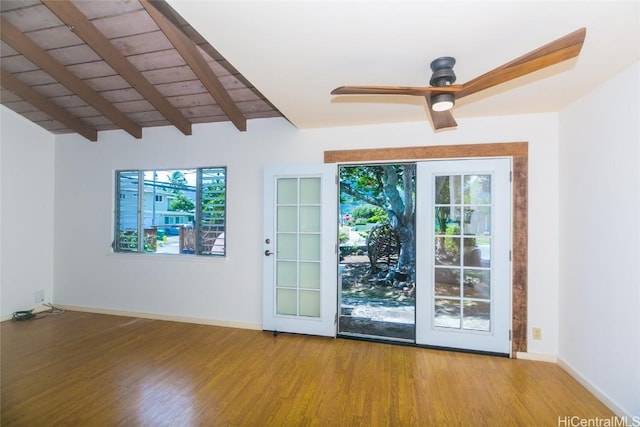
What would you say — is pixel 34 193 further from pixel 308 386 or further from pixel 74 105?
pixel 308 386

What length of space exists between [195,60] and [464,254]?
319cm

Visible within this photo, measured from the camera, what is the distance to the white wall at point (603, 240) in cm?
188

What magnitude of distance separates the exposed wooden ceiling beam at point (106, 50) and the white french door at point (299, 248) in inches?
55.2

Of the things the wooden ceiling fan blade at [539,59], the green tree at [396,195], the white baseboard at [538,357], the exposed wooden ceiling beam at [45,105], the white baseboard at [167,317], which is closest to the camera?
the wooden ceiling fan blade at [539,59]

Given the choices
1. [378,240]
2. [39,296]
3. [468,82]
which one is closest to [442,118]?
[468,82]

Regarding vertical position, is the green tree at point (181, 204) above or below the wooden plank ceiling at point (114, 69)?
below

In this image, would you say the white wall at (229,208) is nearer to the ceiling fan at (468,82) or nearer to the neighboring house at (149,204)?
the neighboring house at (149,204)

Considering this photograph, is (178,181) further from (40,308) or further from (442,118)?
(442,118)

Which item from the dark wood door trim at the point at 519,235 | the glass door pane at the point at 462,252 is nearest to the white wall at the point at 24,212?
the glass door pane at the point at 462,252

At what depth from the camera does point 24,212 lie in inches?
155

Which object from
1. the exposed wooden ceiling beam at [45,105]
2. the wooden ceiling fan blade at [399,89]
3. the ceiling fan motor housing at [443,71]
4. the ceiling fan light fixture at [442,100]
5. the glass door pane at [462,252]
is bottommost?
the glass door pane at [462,252]

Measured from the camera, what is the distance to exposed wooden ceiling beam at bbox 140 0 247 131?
2.17 m

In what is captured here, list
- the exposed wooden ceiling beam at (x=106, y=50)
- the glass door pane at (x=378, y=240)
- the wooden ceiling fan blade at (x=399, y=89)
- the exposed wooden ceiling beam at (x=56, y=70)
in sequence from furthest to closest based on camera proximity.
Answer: the glass door pane at (x=378, y=240), the exposed wooden ceiling beam at (x=56, y=70), the exposed wooden ceiling beam at (x=106, y=50), the wooden ceiling fan blade at (x=399, y=89)

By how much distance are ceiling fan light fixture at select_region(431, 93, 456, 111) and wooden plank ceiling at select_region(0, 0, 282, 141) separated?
1664mm
